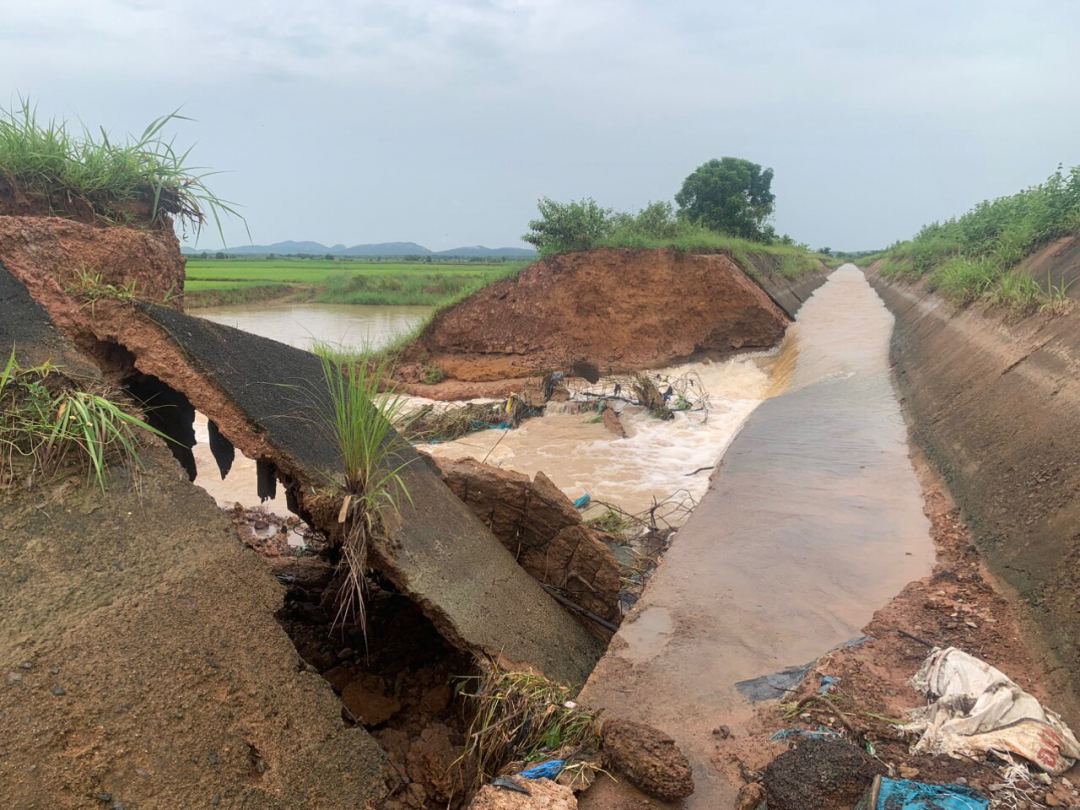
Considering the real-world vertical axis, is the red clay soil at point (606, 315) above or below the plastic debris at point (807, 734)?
above

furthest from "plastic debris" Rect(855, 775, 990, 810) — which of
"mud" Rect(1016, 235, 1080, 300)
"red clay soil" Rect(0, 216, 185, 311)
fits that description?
"mud" Rect(1016, 235, 1080, 300)

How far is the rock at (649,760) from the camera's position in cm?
238

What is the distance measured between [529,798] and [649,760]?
497 millimetres

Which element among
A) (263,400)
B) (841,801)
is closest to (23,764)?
(263,400)

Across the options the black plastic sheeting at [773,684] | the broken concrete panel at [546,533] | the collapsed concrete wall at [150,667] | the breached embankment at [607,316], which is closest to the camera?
the collapsed concrete wall at [150,667]

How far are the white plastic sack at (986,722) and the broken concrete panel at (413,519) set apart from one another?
154 centimetres

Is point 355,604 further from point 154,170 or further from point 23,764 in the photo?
point 154,170

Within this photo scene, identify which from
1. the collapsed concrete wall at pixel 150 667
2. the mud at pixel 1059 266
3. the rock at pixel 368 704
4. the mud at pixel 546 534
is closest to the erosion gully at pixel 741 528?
the mud at pixel 546 534

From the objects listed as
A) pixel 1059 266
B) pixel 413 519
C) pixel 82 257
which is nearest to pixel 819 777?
pixel 413 519

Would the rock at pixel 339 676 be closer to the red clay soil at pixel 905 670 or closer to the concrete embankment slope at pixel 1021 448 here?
the red clay soil at pixel 905 670

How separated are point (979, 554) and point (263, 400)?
15.0 feet

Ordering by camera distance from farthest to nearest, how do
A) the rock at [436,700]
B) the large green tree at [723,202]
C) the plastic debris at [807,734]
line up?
the large green tree at [723,202], the rock at [436,700], the plastic debris at [807,734]

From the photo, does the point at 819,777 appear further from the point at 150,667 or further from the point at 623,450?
the point at 623,450

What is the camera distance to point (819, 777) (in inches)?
91.7
